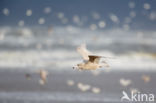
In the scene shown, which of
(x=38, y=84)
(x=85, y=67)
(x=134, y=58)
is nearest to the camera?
(x=85, y=67)

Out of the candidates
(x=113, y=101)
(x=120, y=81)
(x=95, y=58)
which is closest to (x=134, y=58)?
(x=120, y=81)

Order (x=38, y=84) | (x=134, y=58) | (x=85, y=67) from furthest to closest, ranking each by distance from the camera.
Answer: (x=38, y=84), (x=134, y=58), (x=85, y=67)

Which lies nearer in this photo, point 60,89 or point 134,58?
point 134,58

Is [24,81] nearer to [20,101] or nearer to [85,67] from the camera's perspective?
[20,101]

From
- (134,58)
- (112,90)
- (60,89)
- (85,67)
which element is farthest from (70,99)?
(85,67)

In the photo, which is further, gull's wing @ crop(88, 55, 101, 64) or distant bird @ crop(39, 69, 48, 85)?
distant bird @ crop(39, 69, 48, 85)

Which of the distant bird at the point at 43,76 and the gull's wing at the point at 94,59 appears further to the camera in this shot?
the distant bird at the point at 43,76

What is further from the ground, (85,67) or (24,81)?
(24,81)

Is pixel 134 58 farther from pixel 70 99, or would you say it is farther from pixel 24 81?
pixel 24 81

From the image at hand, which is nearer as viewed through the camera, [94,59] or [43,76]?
[94,59]
